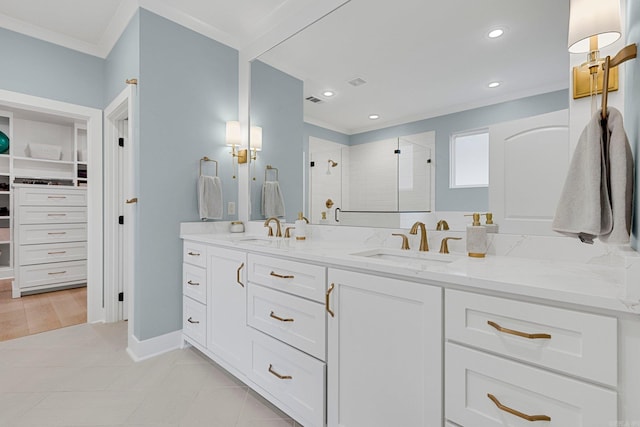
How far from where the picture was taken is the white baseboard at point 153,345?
85.7 inches

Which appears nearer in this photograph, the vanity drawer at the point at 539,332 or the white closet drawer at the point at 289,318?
the vanity drawer at the point at 539,332

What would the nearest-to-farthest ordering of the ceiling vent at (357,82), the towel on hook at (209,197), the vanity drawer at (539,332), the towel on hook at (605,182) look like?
the vanity drawer at (539,332) < the towel on hook at (605,182) < the ceiling vent at (357,82) < the towel on hook at (209,197)

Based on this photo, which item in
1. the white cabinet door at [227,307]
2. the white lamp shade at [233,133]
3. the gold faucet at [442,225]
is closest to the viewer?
the gold faucet at [442,225]

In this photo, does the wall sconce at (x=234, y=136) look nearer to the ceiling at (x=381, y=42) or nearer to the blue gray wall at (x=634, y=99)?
the ceiling at (x=381, y=42)

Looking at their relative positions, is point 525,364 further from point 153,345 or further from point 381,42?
point 153,345

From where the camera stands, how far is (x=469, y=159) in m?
1.49

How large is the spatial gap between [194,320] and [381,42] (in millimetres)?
2256

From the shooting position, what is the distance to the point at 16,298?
3.60 m

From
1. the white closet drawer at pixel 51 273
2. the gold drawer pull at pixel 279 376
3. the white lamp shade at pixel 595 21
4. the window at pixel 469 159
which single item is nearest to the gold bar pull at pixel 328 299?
the gold drawer pull at pixel 279 376

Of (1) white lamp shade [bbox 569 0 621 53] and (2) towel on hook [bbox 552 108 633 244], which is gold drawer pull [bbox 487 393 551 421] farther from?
(1) white lamp shade [bbox 569 0 621 53]


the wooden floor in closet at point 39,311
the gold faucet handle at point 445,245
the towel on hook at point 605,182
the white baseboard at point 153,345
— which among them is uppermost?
the towel on hook at point 605,182

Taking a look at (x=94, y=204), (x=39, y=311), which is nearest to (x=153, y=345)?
(x=94, y=204)

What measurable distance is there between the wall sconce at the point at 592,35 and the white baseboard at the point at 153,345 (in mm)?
2815

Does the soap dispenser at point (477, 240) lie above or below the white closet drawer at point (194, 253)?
above
